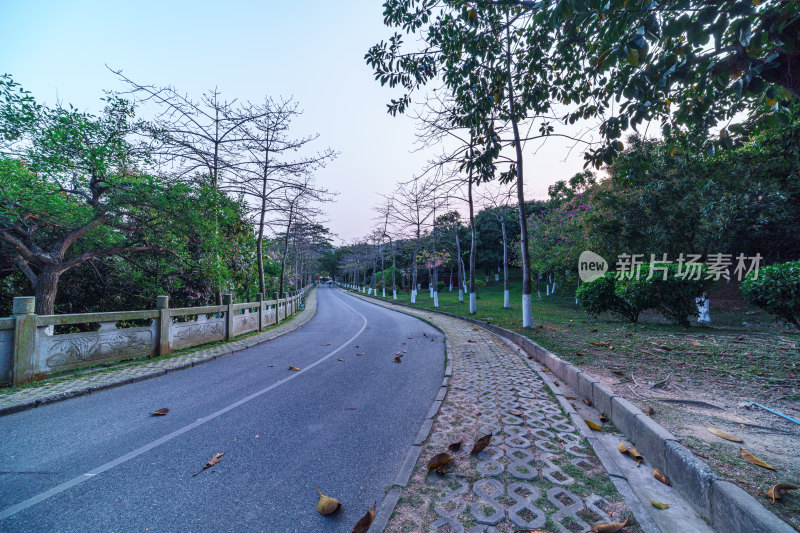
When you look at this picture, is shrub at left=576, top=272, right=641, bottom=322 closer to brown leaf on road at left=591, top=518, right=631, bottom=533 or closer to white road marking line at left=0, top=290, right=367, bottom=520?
brown leaf on road at left=591, top=518, right=631, bottom=533

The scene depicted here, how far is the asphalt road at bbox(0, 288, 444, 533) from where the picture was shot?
8.14 feet

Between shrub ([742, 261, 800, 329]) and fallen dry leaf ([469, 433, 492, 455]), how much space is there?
9066 mm

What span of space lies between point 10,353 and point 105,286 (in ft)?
21.0

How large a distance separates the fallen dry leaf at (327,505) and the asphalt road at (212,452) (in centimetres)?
4

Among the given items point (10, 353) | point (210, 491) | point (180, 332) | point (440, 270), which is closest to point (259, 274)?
point (180, 332)

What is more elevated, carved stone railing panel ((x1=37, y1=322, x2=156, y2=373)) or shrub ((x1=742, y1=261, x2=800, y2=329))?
shrub ((x1=742, y1=261, x2=800, y2=329))

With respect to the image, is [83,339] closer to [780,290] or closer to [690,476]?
[690,476]

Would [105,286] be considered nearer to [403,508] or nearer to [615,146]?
[403,508]

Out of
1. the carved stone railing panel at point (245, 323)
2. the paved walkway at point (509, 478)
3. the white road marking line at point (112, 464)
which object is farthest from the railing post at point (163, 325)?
the paved walkway at point (509, 478)

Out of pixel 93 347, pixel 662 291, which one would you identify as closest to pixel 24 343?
pixel 93 347

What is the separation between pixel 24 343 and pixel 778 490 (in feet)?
32.0

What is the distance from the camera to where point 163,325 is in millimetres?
8469

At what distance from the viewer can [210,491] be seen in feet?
9.04

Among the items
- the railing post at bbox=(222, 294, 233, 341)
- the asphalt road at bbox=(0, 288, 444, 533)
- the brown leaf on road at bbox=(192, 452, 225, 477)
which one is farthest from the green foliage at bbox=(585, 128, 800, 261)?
the railing post at bbox=(222, 294, 233, 341)
